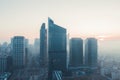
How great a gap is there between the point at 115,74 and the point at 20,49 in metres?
8.99

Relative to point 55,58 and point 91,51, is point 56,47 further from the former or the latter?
point 91,51

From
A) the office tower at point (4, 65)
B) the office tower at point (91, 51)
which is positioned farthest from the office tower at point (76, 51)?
the office tower at point (4, 65)

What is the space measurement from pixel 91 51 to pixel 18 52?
7109 mm

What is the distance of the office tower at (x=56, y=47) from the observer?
15430mm

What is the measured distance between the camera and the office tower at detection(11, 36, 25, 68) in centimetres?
1884

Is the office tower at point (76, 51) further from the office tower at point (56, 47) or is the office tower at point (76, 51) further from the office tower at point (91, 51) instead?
the office tower at point (56, 47)

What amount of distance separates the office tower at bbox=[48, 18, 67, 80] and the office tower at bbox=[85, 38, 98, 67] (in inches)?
186

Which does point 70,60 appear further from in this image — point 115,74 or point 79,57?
point 115,74

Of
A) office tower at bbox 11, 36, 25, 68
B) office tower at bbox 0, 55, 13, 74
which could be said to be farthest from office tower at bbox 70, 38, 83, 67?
office tower at bbox 0, 55, 13, 74

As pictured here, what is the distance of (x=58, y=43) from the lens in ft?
51.8

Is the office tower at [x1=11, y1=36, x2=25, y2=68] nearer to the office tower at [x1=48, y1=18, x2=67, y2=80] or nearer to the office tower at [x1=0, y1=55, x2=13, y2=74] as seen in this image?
the office tower at [x1=0, y1=55, x2=13, y2=74]

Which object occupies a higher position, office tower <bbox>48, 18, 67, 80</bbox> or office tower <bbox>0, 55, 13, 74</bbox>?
office tower <bbox>48, 18, 67, 80</bbox>

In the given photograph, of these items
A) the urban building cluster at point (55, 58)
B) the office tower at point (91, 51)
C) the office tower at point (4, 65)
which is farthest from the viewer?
the office tower at point (91, 51)

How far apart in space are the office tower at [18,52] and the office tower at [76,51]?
185 inches
